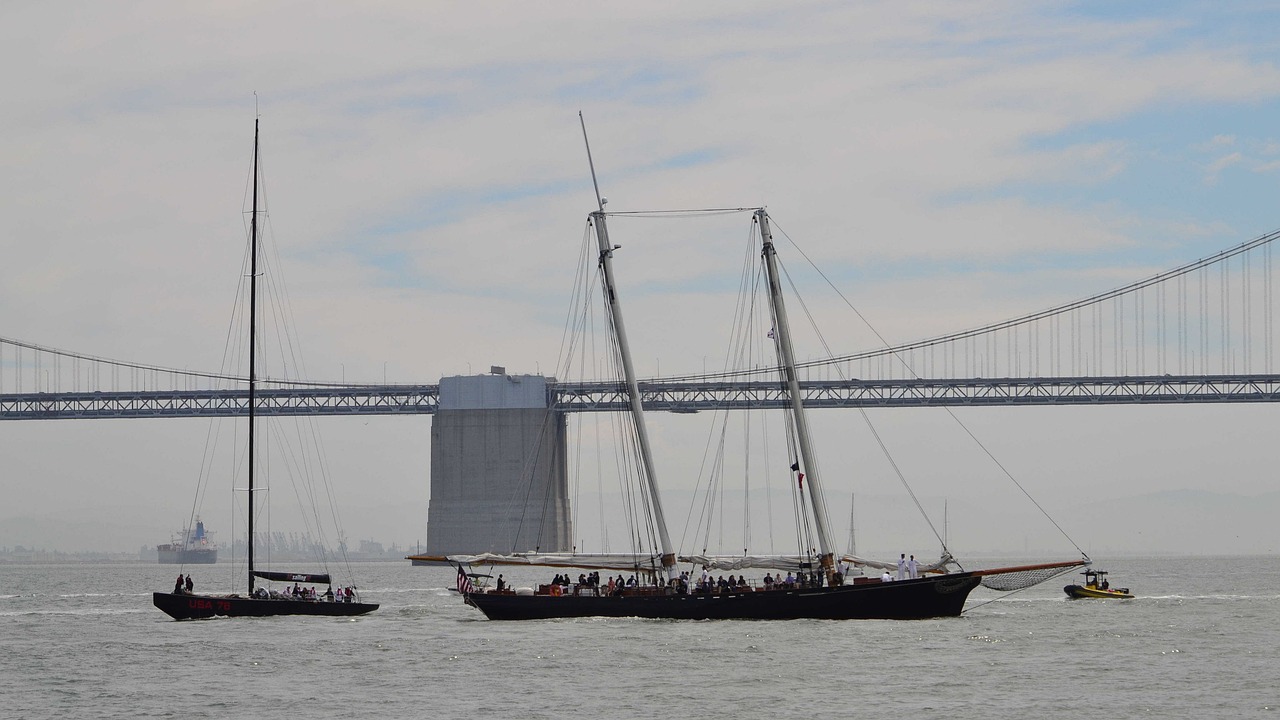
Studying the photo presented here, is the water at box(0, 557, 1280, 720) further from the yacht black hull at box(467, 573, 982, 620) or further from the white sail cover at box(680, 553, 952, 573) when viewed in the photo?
the white sail cover at box(680, 553, 952, 573)

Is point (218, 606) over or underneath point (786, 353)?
underneath

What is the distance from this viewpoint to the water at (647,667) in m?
29.3

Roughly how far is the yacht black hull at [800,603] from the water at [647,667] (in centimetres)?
41

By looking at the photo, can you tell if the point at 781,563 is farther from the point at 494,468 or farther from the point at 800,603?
the point at 494,468

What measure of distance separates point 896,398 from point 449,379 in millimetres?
29911

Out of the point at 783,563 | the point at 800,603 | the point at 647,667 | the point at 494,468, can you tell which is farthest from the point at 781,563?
the point at 494,468

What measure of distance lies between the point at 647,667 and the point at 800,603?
387 inches

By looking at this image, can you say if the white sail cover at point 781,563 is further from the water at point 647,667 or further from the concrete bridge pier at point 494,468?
the concrete bridge pier at point 494,468

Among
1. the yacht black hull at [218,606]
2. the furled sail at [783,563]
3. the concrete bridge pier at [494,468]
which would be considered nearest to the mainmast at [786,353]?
the furled sail at [783,563]

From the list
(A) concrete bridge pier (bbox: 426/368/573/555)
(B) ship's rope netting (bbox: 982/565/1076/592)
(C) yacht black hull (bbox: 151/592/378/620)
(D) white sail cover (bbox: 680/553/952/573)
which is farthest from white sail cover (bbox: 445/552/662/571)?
(A) concrete bridge pier (bbox: 426/368/573/555)

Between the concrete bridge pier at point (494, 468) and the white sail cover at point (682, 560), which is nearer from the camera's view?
the white sail cover at point (682, 560)

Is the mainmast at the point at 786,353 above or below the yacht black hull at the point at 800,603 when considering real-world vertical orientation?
above

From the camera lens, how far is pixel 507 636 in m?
43.2

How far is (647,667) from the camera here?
35125mm
